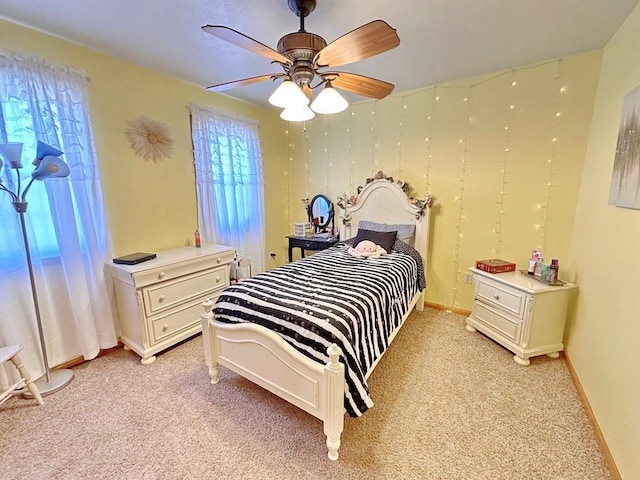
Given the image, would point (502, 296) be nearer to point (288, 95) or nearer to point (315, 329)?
point (315, 329)

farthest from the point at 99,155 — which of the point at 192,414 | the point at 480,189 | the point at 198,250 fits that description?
the point at 480,189

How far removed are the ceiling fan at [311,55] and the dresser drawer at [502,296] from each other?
191 centimetres

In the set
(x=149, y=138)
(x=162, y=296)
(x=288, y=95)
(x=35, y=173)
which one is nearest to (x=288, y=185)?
(x=149, y=138)

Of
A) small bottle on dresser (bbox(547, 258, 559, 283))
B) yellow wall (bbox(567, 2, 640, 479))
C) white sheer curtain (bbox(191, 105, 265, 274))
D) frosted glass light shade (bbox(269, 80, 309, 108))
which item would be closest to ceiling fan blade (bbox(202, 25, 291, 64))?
frosted glass light shade (bbox(269, 80, 309, 108))

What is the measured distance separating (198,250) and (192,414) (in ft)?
5.02

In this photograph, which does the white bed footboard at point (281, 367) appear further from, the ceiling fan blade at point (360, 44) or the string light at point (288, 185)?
the string light at point (288, 185)

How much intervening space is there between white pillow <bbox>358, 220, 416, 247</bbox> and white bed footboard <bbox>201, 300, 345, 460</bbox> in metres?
2.03

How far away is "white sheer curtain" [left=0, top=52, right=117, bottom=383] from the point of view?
192cm

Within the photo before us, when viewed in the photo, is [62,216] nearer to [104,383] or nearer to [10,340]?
[10,340]

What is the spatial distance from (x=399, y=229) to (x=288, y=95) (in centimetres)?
209

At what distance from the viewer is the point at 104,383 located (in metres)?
2.13

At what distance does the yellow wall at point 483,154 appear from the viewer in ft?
8.27

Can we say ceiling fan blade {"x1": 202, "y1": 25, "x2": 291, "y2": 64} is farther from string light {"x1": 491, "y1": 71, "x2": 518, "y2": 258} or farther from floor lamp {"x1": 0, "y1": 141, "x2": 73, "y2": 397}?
string light {"x1": 491, "y1": 71, "x2": 518, "y2": 258}

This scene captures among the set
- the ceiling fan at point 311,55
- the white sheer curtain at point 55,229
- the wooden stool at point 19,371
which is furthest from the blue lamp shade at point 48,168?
the ceiling fan at point 311,55
